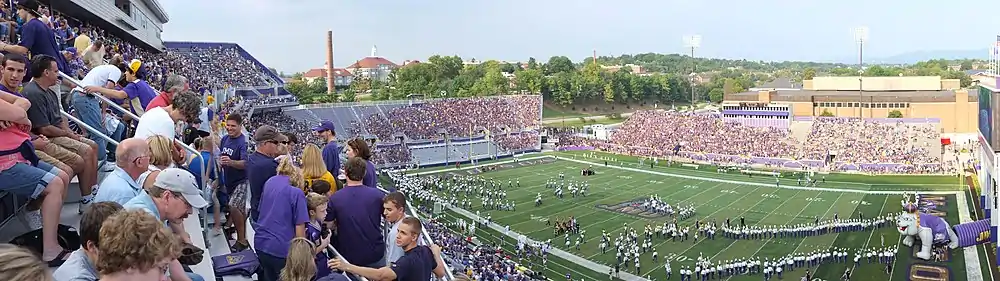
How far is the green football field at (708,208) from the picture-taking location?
22.6 m

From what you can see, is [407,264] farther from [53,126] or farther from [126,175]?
[53,126]

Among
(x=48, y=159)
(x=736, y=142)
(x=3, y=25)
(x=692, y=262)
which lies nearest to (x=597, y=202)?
(x=692, y=262)

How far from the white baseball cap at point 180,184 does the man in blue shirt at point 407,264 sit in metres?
1.05

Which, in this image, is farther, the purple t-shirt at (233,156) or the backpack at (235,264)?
the purple t-shirt at (233,156)

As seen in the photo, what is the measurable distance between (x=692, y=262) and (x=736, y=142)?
2959 cm

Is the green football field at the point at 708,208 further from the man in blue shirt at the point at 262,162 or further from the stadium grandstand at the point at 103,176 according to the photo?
the man in blue shirt at the point at 262,162

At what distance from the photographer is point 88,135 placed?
6371 mm

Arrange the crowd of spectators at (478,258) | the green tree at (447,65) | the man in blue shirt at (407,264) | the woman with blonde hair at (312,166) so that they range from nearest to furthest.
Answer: the man in blue shirt at (407,264) < the woman with blonde hair at (312,166) < the crowd of spectators at (478,258) < the green tree at (447,65)

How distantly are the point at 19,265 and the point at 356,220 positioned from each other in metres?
3.10

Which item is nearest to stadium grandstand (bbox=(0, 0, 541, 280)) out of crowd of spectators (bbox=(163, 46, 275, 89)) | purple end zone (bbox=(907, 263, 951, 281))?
purple end zone (bbox=(907, 263, 951, 281))

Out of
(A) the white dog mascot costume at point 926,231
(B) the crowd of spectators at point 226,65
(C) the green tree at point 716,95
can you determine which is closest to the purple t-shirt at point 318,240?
(A) the white dog mascot costume at point 926,231

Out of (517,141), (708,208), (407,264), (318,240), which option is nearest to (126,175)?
(318,240)

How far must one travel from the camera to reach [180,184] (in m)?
3.79

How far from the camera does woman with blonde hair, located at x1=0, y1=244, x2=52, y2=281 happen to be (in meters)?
2.17
